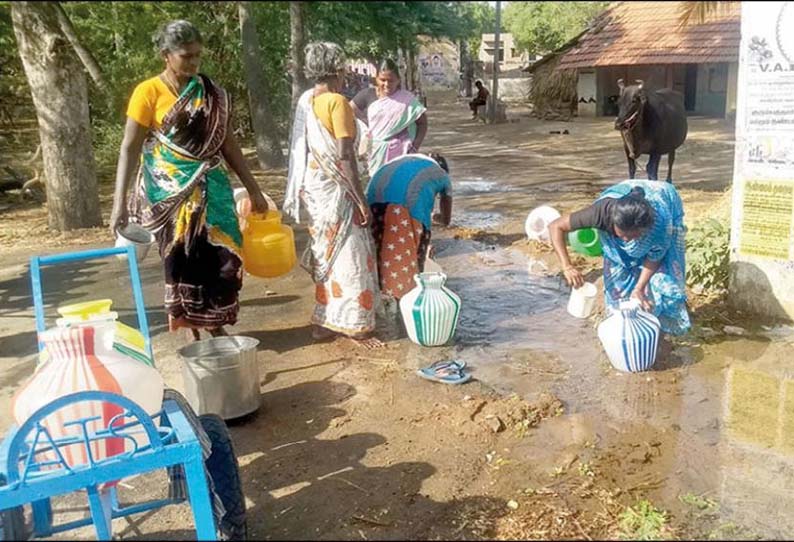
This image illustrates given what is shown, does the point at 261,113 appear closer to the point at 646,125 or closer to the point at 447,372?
the point at 646,125

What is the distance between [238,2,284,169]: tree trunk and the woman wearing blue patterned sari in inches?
318

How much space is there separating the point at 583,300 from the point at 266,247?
2.18m

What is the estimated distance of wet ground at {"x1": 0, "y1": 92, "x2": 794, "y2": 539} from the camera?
3.01 metres

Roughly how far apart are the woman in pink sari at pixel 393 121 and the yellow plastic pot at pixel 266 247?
2313mm

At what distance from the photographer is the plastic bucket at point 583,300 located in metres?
5.09

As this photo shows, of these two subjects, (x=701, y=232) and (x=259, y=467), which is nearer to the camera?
(x=259, y=467)

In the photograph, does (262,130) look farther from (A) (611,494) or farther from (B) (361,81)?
(A) (611,494)

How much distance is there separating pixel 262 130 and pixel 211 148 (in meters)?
9.12

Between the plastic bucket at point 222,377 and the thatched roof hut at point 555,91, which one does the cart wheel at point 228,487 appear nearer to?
the plastic bucket at point 222,377

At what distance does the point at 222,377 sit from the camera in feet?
12.1

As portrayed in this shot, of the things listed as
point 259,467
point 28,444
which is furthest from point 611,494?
point 28,444

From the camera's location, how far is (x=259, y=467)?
3.41m

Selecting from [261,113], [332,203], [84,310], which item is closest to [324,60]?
[332,203]

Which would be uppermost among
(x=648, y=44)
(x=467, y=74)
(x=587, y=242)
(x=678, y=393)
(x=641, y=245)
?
(x=648, y=44)
